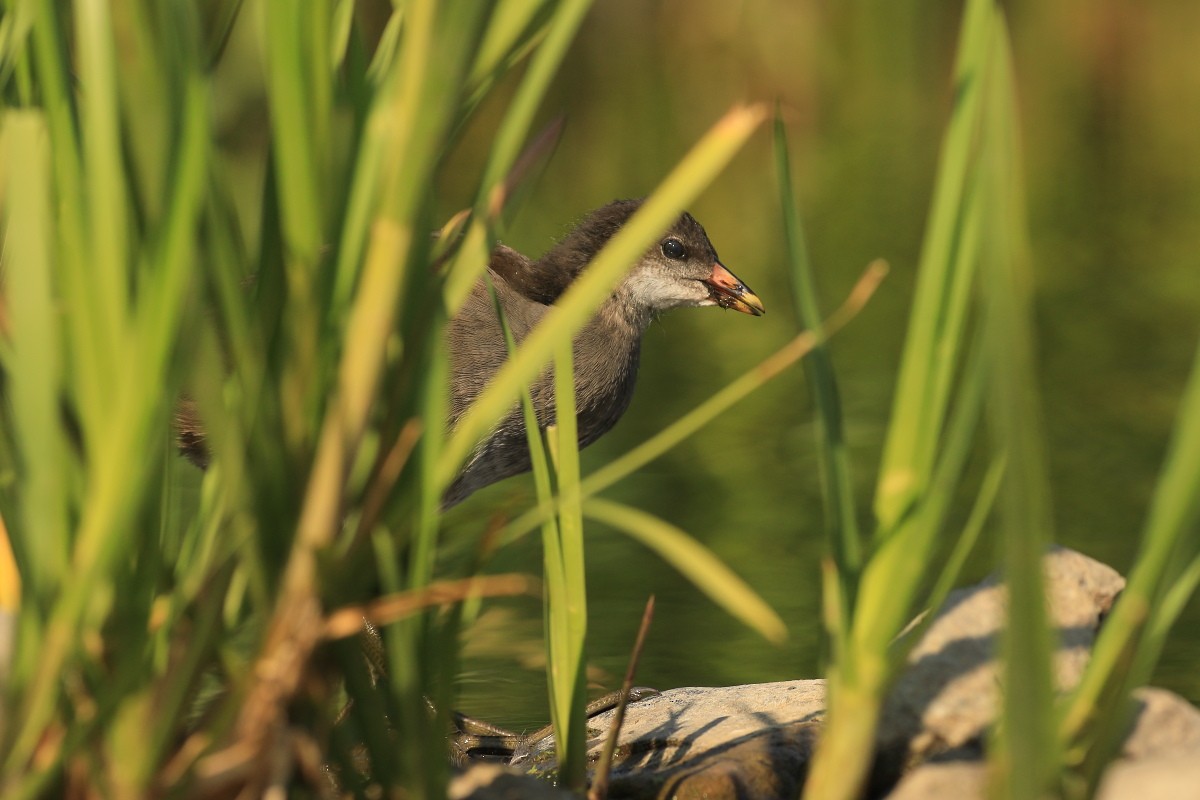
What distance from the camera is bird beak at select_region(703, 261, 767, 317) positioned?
4.56 m

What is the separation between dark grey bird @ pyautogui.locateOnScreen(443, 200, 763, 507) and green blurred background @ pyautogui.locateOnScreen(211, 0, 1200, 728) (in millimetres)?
437

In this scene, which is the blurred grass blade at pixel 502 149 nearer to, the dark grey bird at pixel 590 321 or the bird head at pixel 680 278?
the dark grey bird at pixel 590 321

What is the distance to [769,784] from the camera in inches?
95.7

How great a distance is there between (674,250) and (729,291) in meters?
0.18

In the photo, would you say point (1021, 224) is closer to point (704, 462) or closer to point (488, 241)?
point (488, 241)

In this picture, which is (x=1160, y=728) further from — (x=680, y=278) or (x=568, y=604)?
(x=680, y=278)

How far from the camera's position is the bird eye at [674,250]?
14.9ft

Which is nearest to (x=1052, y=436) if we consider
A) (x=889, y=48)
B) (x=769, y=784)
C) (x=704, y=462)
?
(x=704, y=462)

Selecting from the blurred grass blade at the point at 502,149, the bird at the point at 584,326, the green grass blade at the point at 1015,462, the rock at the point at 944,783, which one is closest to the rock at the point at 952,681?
the rock at the point at 944,783

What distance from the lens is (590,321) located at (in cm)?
435

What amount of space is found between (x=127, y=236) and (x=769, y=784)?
1257mm

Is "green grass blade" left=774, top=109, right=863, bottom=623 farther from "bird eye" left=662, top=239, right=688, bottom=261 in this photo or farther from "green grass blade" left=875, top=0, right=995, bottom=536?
"bird eye" left=662, top=239, right=688, bottom=261

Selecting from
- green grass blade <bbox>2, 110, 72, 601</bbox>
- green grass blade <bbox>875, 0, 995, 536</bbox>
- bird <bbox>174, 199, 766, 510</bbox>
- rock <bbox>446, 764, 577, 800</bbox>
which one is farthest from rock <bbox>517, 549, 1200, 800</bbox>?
bird <bbox>174, 199, 766, 510</bbox>

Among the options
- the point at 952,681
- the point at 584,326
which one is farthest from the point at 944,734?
the point at 584,326
